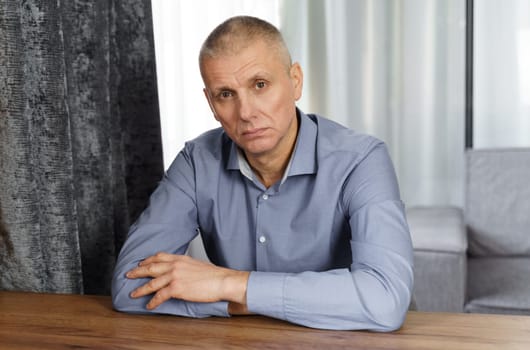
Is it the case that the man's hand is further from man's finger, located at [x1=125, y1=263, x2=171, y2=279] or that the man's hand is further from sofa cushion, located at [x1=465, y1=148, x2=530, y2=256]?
sofa cushion, located at [x1=465, y1=148, x2=530, y2=256]

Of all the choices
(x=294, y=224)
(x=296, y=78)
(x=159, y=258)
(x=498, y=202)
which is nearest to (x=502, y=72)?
(x=498, y=202)

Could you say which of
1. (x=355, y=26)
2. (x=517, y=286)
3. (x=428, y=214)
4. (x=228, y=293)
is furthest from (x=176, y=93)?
(x=228, y=293)

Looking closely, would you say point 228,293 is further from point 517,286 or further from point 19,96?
point 517,286

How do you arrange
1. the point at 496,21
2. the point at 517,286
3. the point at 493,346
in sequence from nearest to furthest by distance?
the point at 493,346, the point at 517,286, the point at 496,21

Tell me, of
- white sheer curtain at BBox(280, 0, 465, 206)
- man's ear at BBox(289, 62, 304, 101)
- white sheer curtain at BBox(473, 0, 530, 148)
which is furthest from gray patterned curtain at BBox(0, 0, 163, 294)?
white sheer curtain at BBox(473, 0, 530, 148)

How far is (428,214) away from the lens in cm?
303

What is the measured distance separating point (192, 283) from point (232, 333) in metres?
0.15

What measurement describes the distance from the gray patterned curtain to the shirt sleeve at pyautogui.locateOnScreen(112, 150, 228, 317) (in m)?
0.22

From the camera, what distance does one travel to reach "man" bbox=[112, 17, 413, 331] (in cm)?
136

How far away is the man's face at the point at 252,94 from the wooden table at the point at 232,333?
0.43 m

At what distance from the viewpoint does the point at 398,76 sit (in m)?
3.81

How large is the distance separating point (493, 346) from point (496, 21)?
2.83 meters

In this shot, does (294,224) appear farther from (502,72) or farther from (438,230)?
(502,72)

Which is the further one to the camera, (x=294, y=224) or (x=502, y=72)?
(x=502, y=72)
